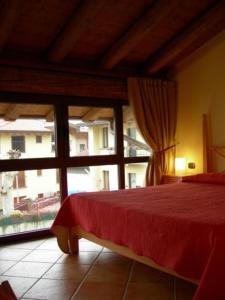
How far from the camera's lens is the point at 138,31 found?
3908 mm

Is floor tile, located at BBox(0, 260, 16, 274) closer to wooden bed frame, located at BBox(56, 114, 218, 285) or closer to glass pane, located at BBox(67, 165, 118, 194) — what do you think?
wooden bed frame, located at BBox(56, 114, 218, 285)

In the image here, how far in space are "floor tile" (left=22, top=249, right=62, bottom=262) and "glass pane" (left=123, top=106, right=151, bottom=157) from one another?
198cm

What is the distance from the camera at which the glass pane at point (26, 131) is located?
405cm

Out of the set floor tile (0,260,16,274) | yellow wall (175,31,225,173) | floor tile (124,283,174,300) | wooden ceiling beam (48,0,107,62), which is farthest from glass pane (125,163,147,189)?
floor tile (124,283,174,300)

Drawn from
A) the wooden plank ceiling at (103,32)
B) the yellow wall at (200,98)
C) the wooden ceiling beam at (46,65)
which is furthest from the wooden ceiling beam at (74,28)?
the yellow wall at (200,98)

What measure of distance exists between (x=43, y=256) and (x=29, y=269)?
396mm

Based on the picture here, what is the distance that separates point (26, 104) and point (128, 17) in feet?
5.46

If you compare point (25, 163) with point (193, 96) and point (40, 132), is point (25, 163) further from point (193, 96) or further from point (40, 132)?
point (193, 96)

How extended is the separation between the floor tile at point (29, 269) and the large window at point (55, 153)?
3.46 ft

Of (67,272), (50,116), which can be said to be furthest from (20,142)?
(67,272)

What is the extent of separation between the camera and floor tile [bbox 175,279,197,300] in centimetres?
239

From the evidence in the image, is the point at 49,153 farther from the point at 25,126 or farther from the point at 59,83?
the point at 59,83

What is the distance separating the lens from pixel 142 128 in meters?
4.84

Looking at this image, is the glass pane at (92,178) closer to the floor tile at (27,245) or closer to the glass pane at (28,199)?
the glass pane at (28,199)
